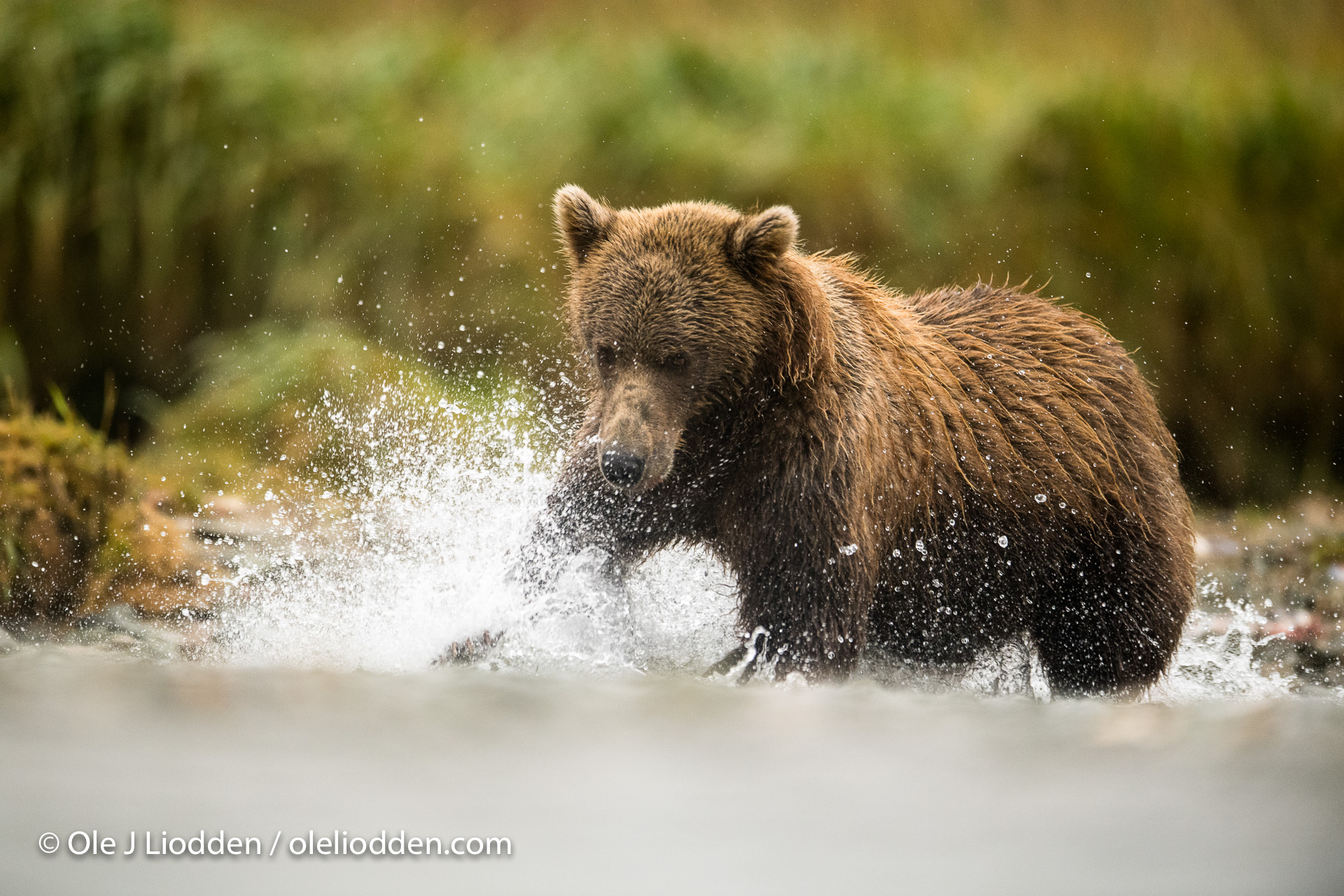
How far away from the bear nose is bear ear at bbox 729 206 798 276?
0.82 metres

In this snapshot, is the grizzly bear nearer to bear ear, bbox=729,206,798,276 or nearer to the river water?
bear ear, bbox=729,206,798,276

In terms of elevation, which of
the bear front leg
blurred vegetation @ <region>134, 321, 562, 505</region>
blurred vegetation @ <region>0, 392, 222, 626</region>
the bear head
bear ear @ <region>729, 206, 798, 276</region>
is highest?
bear ear @ <region>729, 206, 798, 276</region>

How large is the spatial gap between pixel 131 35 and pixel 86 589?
4.87 m

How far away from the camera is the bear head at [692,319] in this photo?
4.60 m

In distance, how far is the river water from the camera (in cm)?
329

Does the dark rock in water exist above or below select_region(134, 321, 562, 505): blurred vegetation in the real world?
above

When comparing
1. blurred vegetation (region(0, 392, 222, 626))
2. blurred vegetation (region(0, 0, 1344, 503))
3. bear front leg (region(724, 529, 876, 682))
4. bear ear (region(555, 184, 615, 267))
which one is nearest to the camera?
bear front leg (region(724, 529, 876, 682))

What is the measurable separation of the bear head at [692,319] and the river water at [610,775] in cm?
82

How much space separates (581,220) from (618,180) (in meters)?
5.03

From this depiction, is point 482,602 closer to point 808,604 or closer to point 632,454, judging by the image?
point 632,454

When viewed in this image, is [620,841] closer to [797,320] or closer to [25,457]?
[797,320]

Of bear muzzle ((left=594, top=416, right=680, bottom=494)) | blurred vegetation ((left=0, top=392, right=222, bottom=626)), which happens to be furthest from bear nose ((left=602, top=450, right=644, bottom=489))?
blurred vegetation ((left=0, top=392, right=222, bottom=626))

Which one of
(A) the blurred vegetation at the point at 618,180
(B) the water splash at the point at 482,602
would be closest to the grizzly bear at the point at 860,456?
(B) the water splash at the point at 482,602

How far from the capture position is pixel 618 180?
32.3 ft
